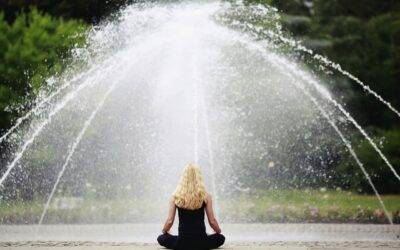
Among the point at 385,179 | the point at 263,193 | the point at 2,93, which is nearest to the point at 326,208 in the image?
the point at 263,193

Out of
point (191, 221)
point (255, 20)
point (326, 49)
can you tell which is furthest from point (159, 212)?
point (326, 49)

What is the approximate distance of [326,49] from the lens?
27359mm

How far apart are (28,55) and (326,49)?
1120 cm

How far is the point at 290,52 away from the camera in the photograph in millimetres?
23219

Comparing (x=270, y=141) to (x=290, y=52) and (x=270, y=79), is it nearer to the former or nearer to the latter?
(x=270, y=79)

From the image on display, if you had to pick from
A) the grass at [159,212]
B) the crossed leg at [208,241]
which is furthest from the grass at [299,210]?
the crossed leg at [208,241]

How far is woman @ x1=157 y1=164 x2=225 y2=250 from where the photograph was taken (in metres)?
8.38

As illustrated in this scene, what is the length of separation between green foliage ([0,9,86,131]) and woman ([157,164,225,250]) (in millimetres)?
11474

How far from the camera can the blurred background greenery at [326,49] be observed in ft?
65.8

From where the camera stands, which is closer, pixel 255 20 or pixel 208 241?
pixel 208 241

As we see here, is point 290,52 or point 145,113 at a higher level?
point 290,52

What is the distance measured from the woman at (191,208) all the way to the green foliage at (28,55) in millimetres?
Result: 11474

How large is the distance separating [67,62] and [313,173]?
7.20m

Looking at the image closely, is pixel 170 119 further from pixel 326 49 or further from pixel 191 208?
pixel 191 208
